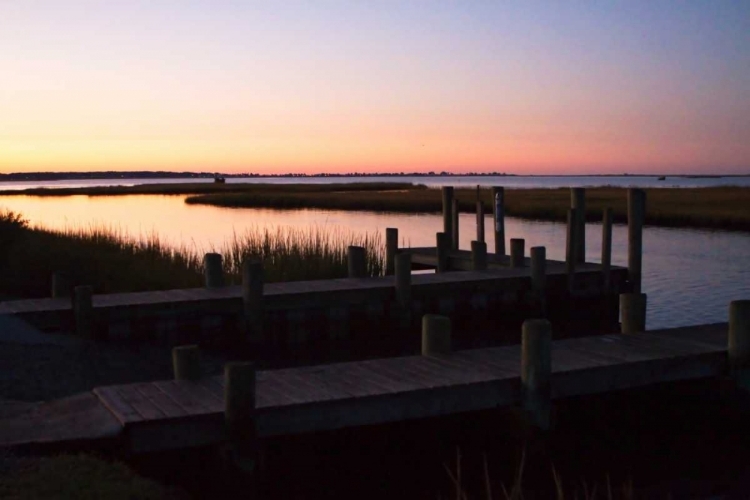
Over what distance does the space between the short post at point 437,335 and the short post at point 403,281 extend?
4806 mm

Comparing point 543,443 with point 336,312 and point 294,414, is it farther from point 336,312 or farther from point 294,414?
point 336,312

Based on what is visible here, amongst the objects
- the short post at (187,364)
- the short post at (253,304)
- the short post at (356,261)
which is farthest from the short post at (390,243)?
the short post at (187,364)

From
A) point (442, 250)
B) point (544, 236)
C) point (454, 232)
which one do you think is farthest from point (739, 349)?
point (544, 236)

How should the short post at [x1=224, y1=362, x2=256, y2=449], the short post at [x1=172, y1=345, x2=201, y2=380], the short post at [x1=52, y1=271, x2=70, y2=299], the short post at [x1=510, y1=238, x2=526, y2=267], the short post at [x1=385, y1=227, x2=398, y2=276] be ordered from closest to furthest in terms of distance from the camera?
the short post at [x1=224, y1=362, x2=256, y2=449], the short post at [x1=172, y1=345, x2=201, y2=380], the short post at [x1=52, y1=271, x2=70, y2=299], the short post at [x1=510, y1=238, x2=526, y2=267], the short post at [x1=385, y1=227, x2=398, y2=276]

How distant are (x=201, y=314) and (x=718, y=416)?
719 cm

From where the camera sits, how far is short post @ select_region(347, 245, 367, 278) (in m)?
14.7

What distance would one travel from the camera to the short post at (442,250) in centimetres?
1805

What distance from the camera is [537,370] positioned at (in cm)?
786

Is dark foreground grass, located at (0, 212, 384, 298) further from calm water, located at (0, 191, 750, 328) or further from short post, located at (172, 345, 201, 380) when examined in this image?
short post, located at (172, 345, 201, 380)

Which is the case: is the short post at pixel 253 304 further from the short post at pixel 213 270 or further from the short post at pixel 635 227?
the short post at pixel 635 227

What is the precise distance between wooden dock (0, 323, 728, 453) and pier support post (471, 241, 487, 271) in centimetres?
673

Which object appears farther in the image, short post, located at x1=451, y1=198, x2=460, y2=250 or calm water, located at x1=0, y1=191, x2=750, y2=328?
calm water, located at x1=0, y1=191, x2=750, y2=328

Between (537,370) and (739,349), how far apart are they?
2638 millimetres

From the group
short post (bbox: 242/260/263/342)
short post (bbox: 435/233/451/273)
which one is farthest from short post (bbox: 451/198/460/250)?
short post (bbox: 242/260/263/342)
